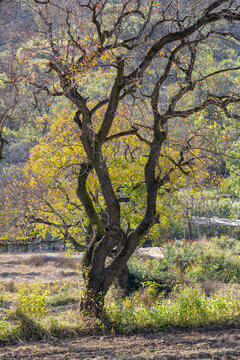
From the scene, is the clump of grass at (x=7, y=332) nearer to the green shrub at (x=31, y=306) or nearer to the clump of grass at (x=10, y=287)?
the green shrub at (x=31, y=306)

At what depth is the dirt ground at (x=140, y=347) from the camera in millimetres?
5133

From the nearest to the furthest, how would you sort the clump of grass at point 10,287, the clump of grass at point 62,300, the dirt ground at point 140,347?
1. the dirt ground at point 140,347
2. the clump of grass at point 62,300
3. the clump of grass at point 10,287

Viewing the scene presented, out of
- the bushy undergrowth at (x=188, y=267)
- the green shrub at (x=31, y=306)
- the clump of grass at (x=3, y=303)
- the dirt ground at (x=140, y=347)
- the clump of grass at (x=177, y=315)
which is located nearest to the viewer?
the dirt ground at (x=140, y=347)

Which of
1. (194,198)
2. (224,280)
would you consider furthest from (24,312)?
(194,198)

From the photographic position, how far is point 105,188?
Result: 7.15 metres

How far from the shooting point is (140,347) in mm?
5668

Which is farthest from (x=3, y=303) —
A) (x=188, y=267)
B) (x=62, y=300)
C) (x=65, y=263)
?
(x=65, y=263)

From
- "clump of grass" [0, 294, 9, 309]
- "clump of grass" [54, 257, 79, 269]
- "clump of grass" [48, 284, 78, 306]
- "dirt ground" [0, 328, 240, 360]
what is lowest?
"clump of grass" [0, 294, 9, 309]

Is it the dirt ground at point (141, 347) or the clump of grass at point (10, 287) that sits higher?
the dirt ground at point (141, 347)

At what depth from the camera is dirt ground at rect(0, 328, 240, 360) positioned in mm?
5133

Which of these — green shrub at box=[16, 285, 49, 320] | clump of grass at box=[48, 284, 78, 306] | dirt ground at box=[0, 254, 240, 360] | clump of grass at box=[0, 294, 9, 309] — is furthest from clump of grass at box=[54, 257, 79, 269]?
dirt ground at box=[0, 254, 240, 360]

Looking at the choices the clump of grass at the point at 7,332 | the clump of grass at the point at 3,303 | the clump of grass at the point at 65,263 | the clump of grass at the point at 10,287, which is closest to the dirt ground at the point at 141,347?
the clump of grass at the point at 7,332

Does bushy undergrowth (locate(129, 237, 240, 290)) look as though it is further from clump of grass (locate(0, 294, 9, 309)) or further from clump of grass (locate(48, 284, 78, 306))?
clump of grass (locate(0, 294, 9, 309))

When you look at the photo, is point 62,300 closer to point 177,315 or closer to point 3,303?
point 3,303
